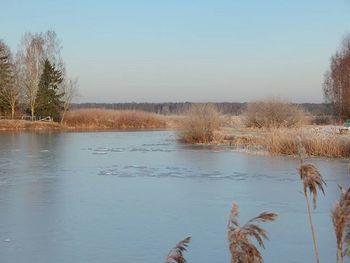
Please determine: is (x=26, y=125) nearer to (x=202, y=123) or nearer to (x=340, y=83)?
(x=202, y=123)

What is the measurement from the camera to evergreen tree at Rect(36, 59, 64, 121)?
134 feet

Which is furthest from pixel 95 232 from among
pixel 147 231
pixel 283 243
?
pixel 283 243

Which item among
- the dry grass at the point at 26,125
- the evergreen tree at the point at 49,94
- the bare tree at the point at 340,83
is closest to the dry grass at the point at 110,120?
the evergreen tree at the point at 49,94

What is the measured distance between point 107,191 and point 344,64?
3999cm

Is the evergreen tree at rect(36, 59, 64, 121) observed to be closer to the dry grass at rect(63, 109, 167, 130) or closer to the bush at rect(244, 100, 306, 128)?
the dry grass at rect(63, 109, 167, 130)

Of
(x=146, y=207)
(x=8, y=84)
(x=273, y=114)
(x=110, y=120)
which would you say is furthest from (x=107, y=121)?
(x=146, y=207)

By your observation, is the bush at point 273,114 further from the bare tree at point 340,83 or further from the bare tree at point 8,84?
the bare tree at point 8,84

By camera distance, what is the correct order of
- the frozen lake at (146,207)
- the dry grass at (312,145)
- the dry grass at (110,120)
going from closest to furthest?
the frozen lake at (146,207) < the dry grass at (312,145) < the dry grass at (110,120)

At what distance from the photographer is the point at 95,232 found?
636 cm

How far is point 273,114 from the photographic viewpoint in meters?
33.1

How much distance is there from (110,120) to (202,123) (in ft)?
58.3

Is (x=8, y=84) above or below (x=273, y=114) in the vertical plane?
above

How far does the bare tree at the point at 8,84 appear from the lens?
39.9 metres

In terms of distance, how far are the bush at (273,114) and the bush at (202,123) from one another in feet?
28.1
